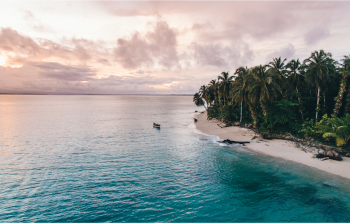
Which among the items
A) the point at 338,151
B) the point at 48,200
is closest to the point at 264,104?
the point at 338,151

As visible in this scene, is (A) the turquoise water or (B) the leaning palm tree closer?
(A) the turquoise water

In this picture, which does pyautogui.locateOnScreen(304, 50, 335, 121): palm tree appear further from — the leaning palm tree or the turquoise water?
the turquoise water

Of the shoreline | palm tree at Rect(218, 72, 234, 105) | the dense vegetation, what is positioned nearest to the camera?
the shoreline

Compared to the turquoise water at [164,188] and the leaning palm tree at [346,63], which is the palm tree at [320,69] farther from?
the turquoise water at [164,188]

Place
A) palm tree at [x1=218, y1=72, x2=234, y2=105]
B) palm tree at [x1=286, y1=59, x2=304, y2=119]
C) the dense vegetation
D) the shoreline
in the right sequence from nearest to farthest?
the shoreline
the dense vegetation
palm tree at [x1=286, y1=59, x2=304, y2=119]
palm tree at [x1=218, y1=72, x2=234, y2=105]

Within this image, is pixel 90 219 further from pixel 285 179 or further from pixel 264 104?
pixel 264 104

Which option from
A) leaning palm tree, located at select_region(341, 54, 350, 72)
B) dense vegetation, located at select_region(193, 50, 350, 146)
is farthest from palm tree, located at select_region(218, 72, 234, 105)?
leaning palm tree, located at select_region(341, 54, 350, 72)

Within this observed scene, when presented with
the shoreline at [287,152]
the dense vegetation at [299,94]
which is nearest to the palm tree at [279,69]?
the dense vegetation at [299,94]
